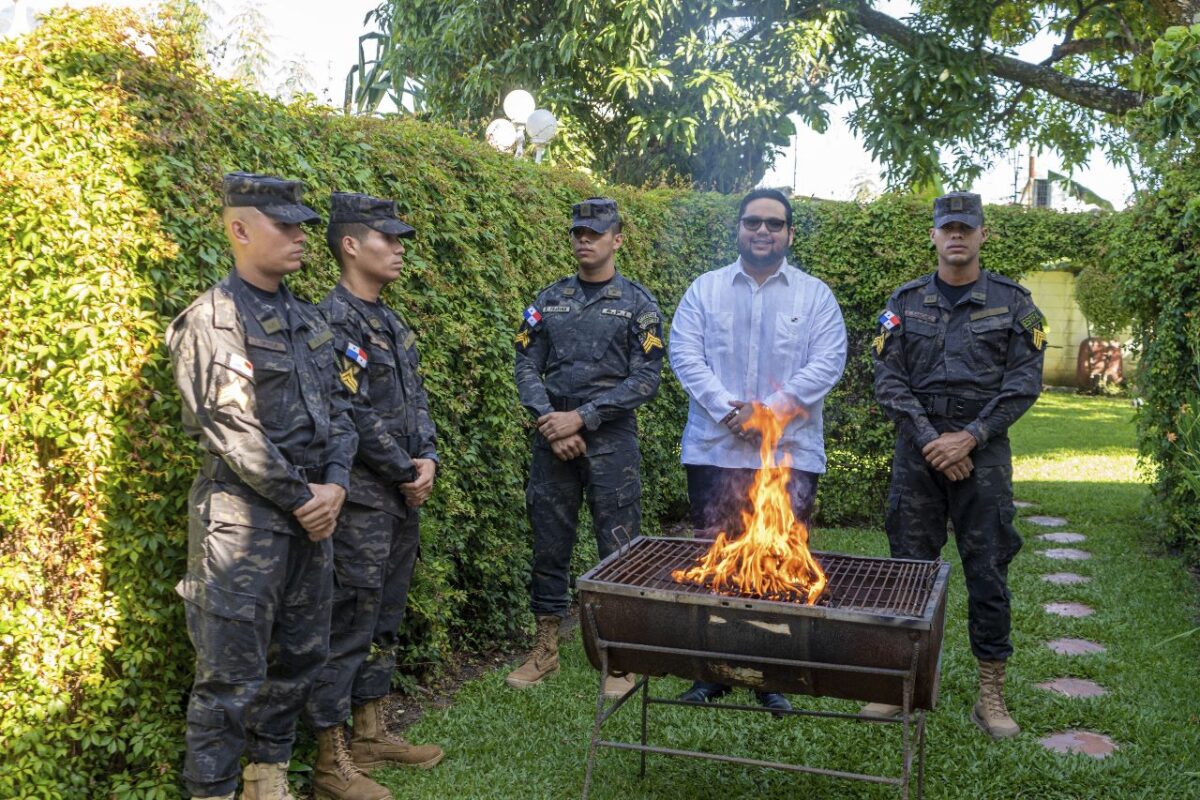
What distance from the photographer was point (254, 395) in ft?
10.5

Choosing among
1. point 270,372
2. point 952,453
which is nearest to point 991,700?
point 952,453

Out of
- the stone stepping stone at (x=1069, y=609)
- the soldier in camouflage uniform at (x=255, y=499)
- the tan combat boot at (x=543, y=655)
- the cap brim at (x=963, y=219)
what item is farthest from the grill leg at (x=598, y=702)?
the stone stepping stone at (x=1069, y=609)

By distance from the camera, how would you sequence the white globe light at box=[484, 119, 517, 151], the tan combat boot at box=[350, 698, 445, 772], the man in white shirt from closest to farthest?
the tan combat boot at box=[350, 698, 445, 772] < the man in white shirt < the white globe light at box=[484, 119, 517, 151]

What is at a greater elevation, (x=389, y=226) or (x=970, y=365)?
(x=389, y=226)

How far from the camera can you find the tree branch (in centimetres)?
1358

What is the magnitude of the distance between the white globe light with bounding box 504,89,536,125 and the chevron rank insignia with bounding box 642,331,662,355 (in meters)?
8.12

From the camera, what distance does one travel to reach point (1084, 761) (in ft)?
13.7

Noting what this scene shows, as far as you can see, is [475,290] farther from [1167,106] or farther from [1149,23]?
[1149,23]

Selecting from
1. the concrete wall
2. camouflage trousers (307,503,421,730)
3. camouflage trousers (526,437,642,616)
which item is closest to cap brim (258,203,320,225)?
camouflage trousers (307,503,421,730)

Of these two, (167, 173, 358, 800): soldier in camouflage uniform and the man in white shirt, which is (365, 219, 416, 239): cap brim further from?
the man in white shirt

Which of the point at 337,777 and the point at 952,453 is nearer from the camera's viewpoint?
the point at 337,777

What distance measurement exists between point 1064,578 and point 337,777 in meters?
5.65

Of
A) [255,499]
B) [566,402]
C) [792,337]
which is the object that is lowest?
[255,499]

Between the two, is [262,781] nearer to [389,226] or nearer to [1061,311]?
[389,226]
